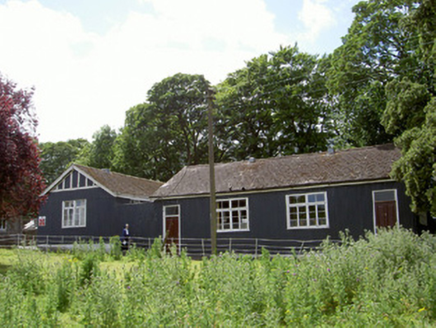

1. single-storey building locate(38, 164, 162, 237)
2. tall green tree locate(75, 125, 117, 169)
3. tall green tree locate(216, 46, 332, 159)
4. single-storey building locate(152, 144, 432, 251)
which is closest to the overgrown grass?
single-storey building locate(152, 144, 432, 251)

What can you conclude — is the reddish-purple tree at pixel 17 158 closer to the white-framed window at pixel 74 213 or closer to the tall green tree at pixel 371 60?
the white-framed window at pixel 74 213

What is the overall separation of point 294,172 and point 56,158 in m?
42.2

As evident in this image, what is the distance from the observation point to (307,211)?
68.4 feet

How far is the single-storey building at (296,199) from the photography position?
1966 centimetres

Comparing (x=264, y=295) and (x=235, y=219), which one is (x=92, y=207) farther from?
(x=264, y=295)

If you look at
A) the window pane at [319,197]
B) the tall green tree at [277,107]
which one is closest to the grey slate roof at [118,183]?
the tall green tree at [277,107]

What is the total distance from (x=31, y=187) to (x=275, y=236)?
1139cm

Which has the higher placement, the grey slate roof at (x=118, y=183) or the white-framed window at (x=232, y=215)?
the grey slate roof at (x=118, y=183)

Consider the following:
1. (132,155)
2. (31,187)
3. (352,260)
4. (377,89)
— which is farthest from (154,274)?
(132,155)

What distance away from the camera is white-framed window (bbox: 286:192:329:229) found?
20547 mm

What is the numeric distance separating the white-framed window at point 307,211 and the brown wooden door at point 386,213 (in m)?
2.27

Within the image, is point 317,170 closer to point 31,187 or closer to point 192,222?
point 192,222

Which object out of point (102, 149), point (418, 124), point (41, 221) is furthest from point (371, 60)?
point (102, 149)

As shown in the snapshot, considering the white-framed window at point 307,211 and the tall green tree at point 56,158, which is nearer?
the white-framed window at point 307,211
